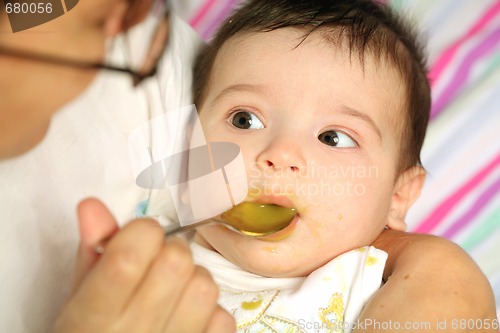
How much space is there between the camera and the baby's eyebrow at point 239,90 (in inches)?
39.3

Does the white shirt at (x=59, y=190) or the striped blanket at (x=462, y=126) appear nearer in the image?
the white shirt at (x=59, y=190)

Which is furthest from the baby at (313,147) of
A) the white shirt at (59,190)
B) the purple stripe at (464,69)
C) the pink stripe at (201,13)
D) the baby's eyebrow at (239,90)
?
the pink stripe at (201,13)

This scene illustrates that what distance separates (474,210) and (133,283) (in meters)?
0.91

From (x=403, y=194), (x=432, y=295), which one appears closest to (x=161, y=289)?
(x=432, y=295)

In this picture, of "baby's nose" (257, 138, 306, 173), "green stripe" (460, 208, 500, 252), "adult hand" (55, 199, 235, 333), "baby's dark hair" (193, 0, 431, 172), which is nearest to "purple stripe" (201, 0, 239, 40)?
"baby's dark hair" (193, 0, 431, 172)

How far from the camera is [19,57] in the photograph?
0.67 m

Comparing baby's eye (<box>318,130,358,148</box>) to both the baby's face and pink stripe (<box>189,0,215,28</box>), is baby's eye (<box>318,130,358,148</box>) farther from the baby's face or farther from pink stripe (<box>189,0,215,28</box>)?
pink stripe (<box>189,0,215,28</box>)

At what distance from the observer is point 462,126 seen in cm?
132

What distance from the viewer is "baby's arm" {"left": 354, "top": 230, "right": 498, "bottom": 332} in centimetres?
84

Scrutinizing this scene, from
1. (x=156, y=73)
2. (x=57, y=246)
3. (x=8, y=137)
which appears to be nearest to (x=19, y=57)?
(x=8, y=137)

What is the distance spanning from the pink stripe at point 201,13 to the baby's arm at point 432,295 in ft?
2.74

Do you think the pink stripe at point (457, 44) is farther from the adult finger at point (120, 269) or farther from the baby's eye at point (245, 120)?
the adult finger at point (120, 269)

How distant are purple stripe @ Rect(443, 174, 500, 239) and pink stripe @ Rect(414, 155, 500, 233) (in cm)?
3

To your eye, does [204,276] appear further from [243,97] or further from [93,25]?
[243,97]
